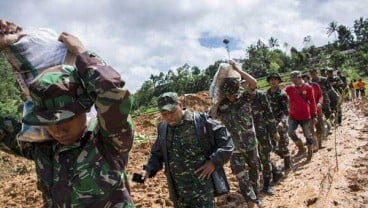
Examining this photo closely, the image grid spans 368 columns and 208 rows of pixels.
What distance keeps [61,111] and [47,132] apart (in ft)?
0.98

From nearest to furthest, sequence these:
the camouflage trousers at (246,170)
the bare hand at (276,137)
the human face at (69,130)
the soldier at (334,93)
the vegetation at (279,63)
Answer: the human face at (69,130)
the camouflage trousers at (246,170)
the bare hand at (276,137)
the soldier at (334,93)
the vegetation at (279,63)

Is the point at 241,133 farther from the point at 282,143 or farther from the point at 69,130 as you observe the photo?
the point at 69,130

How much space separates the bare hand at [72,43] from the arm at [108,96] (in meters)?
0.02

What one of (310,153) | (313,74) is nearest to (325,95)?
(313,74)

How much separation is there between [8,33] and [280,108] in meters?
6.69

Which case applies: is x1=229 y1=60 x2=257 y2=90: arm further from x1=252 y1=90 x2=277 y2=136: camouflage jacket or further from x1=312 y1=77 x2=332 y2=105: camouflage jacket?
x1=312 y1=77 x2=332 y2=105: camouflage jacket

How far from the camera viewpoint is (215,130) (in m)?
4.46

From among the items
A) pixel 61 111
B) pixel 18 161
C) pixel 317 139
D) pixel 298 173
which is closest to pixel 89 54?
pixel 61 111

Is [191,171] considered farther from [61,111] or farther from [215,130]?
[61,111]

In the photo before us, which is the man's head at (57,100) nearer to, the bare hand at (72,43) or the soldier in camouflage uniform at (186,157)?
the bare hand at (72,43)

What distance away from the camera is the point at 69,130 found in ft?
6.98

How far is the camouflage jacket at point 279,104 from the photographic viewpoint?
27.6 ft

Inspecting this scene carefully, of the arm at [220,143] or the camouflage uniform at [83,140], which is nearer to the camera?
the camouflage uniform at [83,140]

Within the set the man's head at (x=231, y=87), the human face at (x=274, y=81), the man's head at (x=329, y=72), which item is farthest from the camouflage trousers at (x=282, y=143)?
the man's head at (x=329, y=72)
